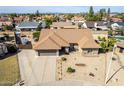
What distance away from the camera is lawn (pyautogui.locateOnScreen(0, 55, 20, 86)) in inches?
608

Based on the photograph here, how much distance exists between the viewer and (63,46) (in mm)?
21906

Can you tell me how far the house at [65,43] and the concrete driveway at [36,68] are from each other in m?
0.96

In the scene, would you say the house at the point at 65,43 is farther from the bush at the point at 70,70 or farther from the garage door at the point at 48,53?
the bush at the point at 70,70

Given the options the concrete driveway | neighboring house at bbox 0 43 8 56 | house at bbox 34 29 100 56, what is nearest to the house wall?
house at bbox 34 29 100 56

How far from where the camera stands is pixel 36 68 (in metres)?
18.0

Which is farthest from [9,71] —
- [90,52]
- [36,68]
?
[90,52]

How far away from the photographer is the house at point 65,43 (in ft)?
69.1

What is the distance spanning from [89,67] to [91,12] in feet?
125

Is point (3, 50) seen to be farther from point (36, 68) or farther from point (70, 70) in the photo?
point (70, 70)

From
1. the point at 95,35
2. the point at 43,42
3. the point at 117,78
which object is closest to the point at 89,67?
the point at 117,78

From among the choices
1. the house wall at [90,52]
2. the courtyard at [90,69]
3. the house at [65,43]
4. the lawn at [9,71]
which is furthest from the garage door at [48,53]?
the house wall at [90,52]

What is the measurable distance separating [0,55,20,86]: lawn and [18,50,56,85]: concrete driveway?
52cm

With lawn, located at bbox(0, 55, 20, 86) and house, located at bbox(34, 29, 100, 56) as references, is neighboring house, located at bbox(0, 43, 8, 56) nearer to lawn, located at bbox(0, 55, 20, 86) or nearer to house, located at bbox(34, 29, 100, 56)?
lawn, located at bbox(0, 55, 20, 86)
